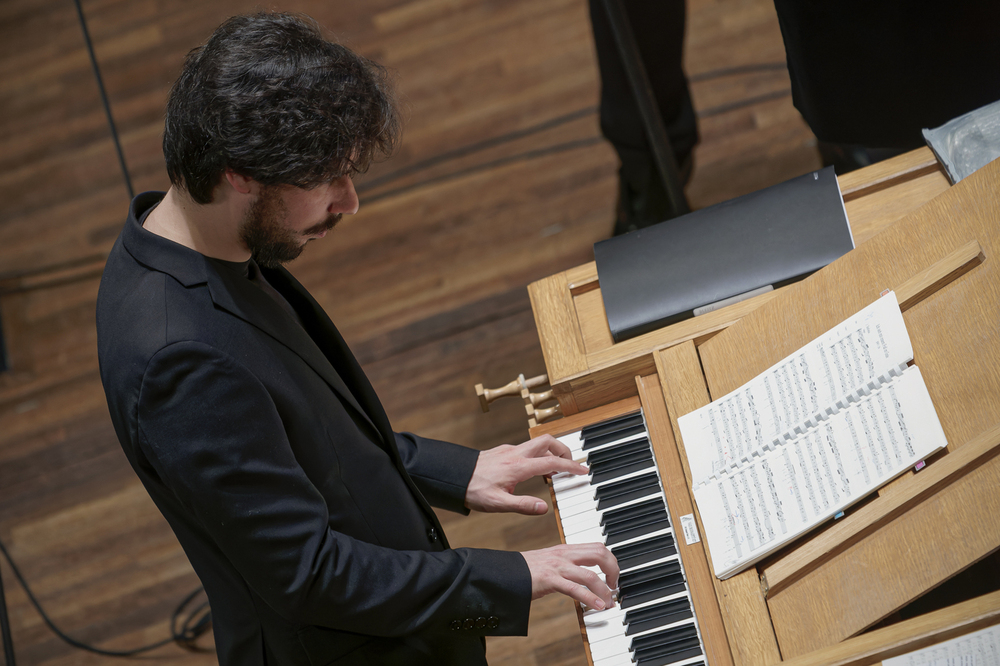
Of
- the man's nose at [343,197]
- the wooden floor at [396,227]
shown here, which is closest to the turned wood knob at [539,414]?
the man's nose at [343,197]

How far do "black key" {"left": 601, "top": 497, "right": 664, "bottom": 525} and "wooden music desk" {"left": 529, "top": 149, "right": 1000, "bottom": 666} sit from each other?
A: 0.14 ft

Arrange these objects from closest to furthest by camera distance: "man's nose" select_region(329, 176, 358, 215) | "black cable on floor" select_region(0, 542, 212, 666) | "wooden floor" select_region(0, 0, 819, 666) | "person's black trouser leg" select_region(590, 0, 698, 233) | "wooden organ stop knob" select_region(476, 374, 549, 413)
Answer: "man's nose" select_region(329, 176, 358, 215) → "wooden organ stop knob" select_region(476, 374, 549, 413) → "person's black trouser leg" select_region(590, 0, 698, 233) → "black cable on floor" select_region(0, 542, 212, 666) → "wooden floor" select_region(0, 0, 819, 666)

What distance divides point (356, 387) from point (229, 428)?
42 centimetres

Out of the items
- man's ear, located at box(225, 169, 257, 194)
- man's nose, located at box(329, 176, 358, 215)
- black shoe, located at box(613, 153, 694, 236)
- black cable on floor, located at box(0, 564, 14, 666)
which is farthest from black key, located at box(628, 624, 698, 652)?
A: black shoe, located at box(613, 153, 694, 236)

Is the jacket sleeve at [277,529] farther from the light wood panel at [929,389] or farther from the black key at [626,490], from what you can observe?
the light wood panel at [929,389]

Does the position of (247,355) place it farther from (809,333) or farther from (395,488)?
(809,333)

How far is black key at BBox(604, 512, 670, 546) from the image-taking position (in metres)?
1.47

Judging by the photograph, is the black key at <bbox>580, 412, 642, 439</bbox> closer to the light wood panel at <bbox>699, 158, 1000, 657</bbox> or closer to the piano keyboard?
the piano keyboard

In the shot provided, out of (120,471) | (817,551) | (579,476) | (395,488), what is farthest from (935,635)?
(120,471)

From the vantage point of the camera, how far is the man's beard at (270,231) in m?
1.14

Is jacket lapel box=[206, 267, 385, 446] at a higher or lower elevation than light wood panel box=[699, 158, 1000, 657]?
higher

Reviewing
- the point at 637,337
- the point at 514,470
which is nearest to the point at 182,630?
the point at 514,470

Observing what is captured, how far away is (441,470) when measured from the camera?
5.44 feet

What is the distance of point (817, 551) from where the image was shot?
1.25 metres
